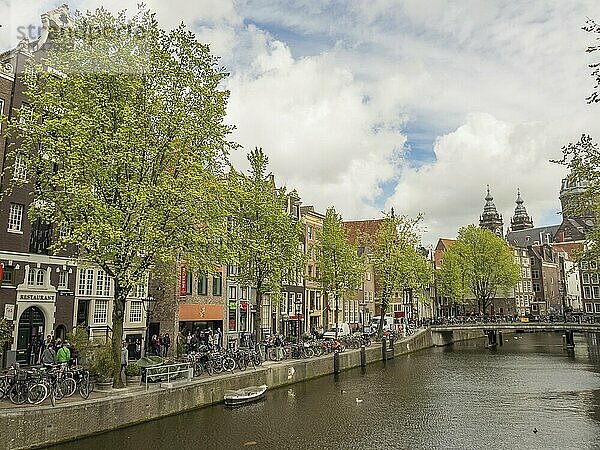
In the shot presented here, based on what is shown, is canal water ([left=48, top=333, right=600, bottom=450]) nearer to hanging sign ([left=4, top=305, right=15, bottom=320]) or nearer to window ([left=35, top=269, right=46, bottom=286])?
hanging sign ([left=4, top=305, right=15, bottom=320])

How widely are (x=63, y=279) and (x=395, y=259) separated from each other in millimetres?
37569

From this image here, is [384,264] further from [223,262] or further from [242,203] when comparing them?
[223,262]

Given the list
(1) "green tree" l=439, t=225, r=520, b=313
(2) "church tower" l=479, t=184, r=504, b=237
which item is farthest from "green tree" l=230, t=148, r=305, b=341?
(2) "church tower" l=479, t=184, r=504, b=237

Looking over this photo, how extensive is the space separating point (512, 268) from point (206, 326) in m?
58.6

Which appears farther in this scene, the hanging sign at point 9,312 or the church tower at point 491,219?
the church tower at point 491,219

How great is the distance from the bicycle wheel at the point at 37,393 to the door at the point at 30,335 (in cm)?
1164

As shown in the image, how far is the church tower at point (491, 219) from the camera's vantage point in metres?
164

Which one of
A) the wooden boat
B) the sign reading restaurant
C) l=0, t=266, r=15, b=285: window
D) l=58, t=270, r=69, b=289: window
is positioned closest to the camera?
the wooden boat

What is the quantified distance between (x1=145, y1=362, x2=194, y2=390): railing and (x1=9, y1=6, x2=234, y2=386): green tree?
2.15m

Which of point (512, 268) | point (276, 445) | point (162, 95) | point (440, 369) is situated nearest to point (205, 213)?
point (162, 95)

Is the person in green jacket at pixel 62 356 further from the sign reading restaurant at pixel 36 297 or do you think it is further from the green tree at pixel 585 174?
the green tree at pixel 585 174

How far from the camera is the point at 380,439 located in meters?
23.8

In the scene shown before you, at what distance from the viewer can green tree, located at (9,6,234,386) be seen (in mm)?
24484


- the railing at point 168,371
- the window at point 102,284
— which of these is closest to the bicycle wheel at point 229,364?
the railing at point 168,371
